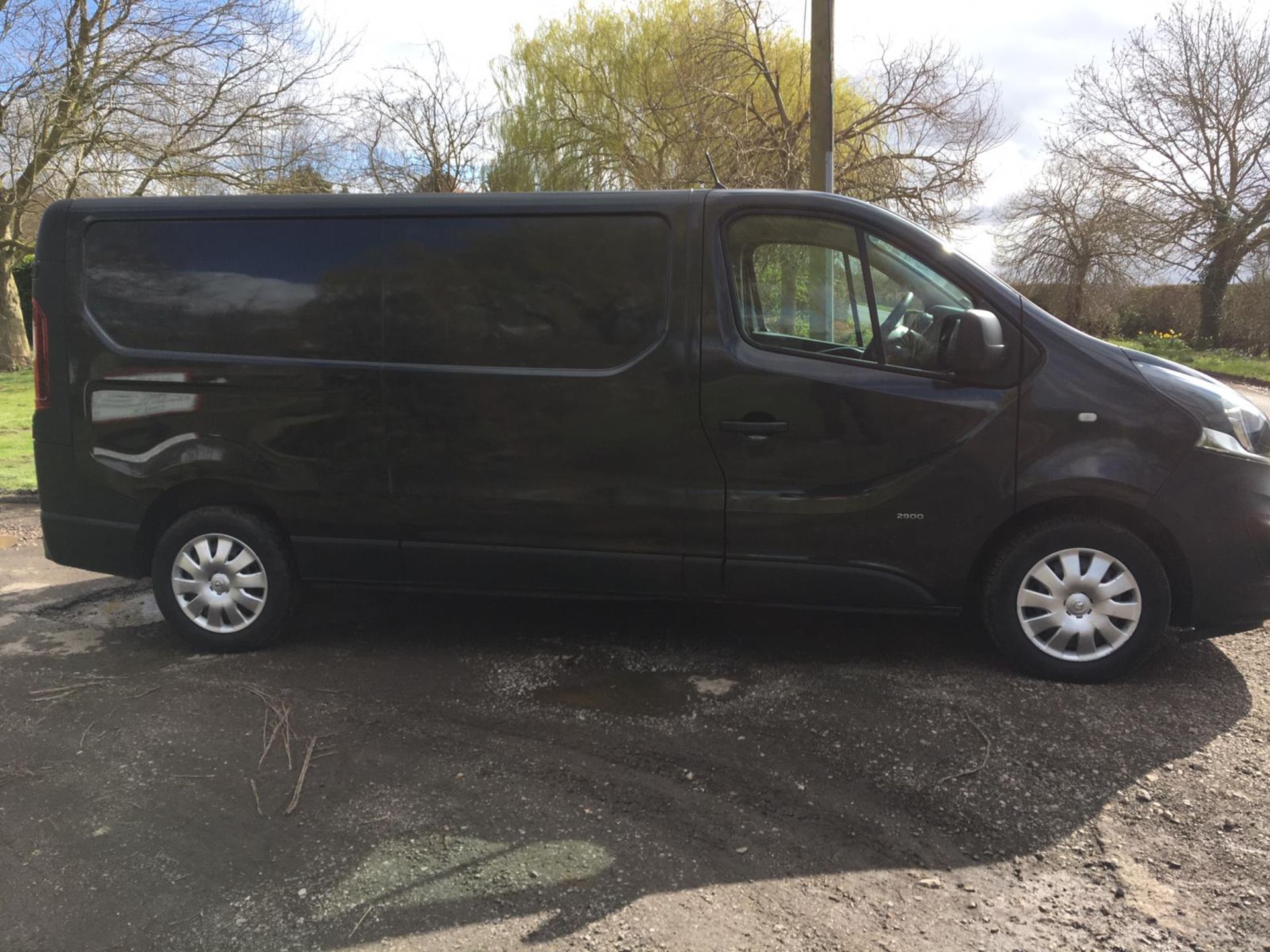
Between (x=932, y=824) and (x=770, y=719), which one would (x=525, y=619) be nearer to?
(x=770, y=719)

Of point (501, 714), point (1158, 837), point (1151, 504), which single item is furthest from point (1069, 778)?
point (501, 714)

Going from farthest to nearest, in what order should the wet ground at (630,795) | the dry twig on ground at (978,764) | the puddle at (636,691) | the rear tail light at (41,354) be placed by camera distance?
the rear tail light at (41,354)
the puddle at (636,691)
the dry twig on ground at (978,764)
the wet ground at (630,795)

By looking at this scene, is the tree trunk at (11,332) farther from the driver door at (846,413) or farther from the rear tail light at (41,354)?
the driver door at (846,413)

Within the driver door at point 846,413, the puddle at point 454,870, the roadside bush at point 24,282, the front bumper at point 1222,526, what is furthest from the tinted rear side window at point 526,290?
the roadside bush at point 24,282

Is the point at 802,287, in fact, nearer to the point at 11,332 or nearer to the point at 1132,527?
the point at 1132,527

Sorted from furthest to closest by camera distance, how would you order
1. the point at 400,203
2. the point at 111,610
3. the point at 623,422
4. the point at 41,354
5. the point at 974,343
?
the point at 111,610, the point at 41,354, the point at 400,203, the point at 623,422, the point at 974,343

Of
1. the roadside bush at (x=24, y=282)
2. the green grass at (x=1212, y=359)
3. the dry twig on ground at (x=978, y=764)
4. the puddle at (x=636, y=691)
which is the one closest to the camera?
the dry twig on ground at (x=978, y=764)

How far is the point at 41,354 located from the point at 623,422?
9.25 feet

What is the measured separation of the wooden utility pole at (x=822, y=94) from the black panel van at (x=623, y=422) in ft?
17.7

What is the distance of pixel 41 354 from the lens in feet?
14.0

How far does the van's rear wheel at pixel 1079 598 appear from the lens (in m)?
3.65

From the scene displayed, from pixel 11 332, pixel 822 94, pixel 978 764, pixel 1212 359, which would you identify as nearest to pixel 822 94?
pixel 822 94

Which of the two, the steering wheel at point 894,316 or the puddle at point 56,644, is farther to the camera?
the puddle at point 56,644

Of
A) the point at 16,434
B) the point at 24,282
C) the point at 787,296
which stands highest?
the point at 24,282
